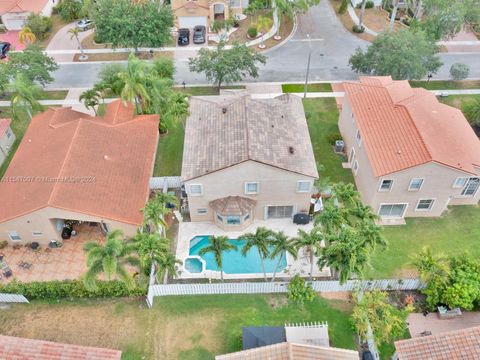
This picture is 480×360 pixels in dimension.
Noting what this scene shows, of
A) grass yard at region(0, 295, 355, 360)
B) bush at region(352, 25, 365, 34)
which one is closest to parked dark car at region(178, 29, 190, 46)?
bush at region(352, 25, 365, 34)

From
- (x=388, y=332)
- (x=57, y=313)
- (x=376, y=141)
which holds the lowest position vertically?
(x=57, y=313)

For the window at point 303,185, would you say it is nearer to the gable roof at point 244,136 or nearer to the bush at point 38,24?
the gable roof at point 244,136

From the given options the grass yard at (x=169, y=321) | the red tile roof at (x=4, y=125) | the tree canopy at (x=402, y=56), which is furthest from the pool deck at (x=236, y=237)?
the tree canopy at (x=402, y=56)

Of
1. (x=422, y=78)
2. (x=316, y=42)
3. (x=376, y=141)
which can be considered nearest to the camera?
(x=376, y=141)

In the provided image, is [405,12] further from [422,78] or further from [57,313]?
[57,313]

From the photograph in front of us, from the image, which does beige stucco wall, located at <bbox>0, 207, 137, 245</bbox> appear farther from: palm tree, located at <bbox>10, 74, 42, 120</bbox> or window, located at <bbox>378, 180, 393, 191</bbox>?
window, located at <bbox>378, 180, 393, 191</bbox>

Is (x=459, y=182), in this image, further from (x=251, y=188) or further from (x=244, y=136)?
(x=244, y=136)

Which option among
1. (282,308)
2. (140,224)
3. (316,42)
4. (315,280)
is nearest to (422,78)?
(316,42)

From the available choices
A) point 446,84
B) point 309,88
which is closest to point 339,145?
point 309,88

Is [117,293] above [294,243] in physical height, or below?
below
